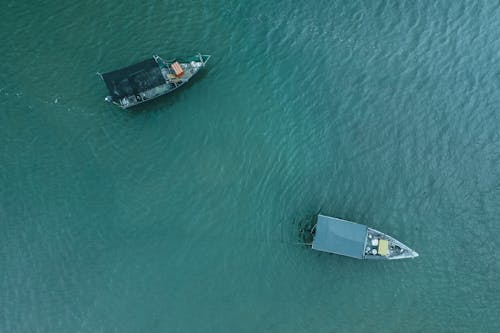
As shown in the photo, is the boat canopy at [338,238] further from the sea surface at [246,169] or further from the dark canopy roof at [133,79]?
the dark canopy roof at [133,79]

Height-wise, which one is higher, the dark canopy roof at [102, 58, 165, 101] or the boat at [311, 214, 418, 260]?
the dark canopy roof at [102, 58, 165, 101]

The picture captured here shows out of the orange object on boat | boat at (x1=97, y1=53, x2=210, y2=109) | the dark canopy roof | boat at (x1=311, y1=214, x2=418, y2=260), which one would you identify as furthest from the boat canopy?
the dark canopy roof

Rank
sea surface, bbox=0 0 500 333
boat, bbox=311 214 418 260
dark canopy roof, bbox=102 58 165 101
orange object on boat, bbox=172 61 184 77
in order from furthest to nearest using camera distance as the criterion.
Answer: sea surface, bbox=0 0 500 333
orange object on boat, bbox=172 61 184 77
boat, bbox=311 214 418 260
dark canopy roof, bbox=102 58 165 101

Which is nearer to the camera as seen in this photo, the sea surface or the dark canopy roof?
the dark canopy roof

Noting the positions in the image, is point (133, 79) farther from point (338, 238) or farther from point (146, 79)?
point (338, 238)

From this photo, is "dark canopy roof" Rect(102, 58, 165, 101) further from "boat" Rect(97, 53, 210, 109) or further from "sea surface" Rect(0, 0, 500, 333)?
"sea surface" Rect(0, 0, 500, 333)

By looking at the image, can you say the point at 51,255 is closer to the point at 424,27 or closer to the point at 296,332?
the point at 296,332

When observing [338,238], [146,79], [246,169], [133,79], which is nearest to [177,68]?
[146,79]

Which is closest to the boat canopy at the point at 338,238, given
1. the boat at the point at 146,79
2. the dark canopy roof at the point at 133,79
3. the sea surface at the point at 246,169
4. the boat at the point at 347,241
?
the boat at the point at 347,241
